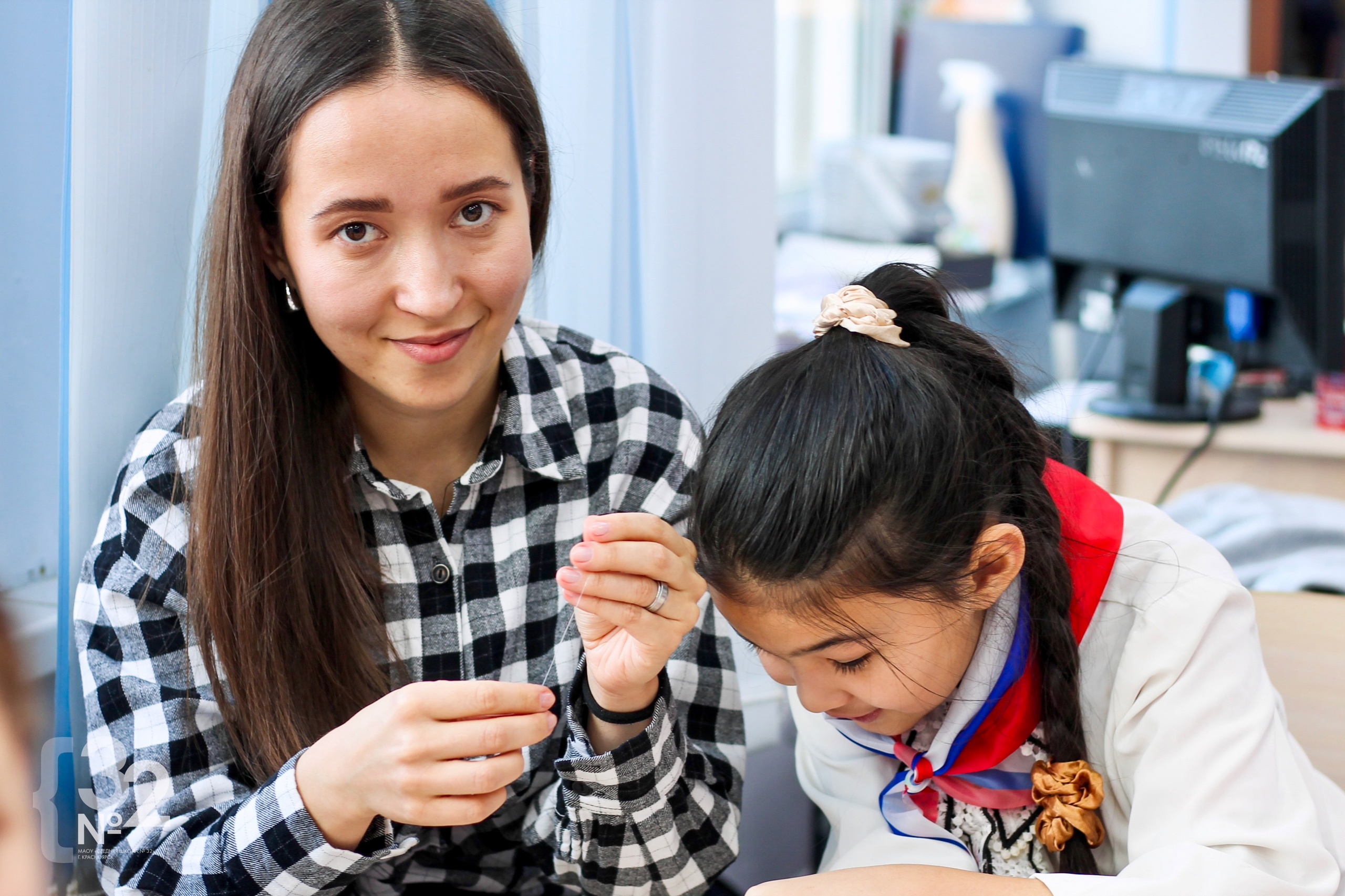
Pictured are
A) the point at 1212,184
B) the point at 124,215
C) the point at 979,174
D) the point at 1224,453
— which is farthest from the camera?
the point at 979,174

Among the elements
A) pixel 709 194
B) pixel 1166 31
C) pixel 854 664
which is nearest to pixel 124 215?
pixel 709 194

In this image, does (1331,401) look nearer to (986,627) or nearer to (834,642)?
(986,627)

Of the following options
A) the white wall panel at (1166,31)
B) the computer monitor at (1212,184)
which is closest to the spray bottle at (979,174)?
the white wall panel at (1166,31)

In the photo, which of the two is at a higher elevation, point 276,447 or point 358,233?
point 358,233

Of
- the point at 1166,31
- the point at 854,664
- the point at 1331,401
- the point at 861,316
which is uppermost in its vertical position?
the point at 1166,31

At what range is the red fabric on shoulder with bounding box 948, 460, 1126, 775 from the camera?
0.89 meters

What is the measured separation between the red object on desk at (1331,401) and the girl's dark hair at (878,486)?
118cm

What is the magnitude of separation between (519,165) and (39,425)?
48cm

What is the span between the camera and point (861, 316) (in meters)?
0.86

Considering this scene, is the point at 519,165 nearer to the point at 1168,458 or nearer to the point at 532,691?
the point at 532,691

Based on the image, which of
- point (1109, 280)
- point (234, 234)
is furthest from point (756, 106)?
point (1109, 280)

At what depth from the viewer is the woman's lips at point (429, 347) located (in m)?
0.93

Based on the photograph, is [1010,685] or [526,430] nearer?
[1010,685]

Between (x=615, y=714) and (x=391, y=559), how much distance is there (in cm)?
25
